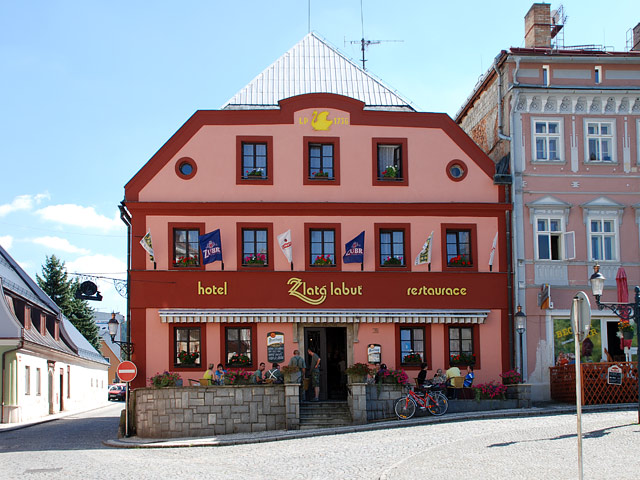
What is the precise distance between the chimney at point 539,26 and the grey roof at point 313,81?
5.60 m

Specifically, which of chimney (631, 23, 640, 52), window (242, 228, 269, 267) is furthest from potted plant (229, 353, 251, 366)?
chimney (631, 23, 640, 52)

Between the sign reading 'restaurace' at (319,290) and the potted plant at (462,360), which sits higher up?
the sign reading 'restaurace' at (319,290)

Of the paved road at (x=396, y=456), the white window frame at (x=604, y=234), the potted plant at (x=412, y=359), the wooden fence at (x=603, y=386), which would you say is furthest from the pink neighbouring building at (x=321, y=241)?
the paved road at (x=396, y=456)

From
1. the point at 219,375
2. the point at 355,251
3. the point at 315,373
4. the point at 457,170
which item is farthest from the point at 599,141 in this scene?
Answer: the point at 219,375

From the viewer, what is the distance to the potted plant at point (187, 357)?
30.3 metres

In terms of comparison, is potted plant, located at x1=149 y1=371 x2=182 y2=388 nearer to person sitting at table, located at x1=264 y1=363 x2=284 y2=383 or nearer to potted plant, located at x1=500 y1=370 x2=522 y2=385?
person sitting at table, located at x1=264 y1=363 x2=284 y2=383

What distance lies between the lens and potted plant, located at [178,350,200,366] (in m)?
30.3

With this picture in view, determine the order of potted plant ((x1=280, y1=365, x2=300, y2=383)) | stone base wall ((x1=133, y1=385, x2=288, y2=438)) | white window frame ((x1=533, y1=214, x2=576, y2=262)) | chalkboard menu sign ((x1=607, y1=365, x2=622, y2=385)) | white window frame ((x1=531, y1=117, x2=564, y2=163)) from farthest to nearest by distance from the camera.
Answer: white window frame ((x1=531, y1=117, x2=564, y2=163))
white window frame ((x1=533, y1=214, x2=576, y2=262))
potted plant ((x1=280, y1=365, x2=300, y2=383))
stone base wall ((x1=133, y1=385, x2=288, y2=438))
chalkboard menu sign ((x1=607, y1=365, x2=622, y2=385))

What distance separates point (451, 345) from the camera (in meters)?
31.3

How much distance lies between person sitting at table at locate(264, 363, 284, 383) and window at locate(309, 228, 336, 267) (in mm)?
4310

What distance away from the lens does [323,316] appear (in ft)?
100

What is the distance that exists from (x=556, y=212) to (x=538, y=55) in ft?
18.2

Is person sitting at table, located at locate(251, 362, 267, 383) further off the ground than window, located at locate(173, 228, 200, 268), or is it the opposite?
window, located at locate(173, 228, 200, 268)

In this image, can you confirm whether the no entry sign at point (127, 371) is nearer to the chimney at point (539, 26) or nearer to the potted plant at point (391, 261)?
the potted plant at point (391, 261)
